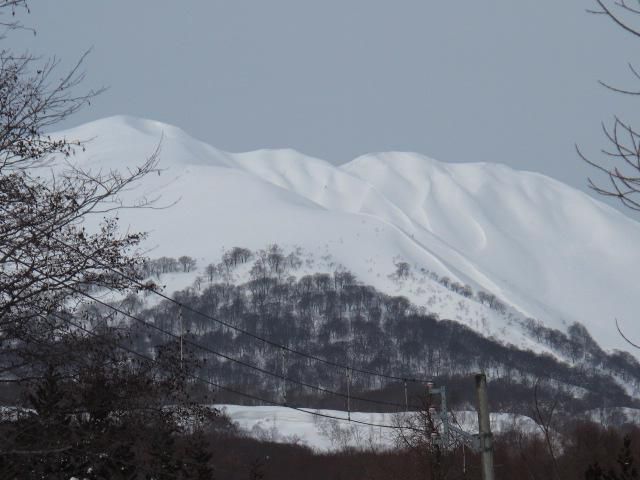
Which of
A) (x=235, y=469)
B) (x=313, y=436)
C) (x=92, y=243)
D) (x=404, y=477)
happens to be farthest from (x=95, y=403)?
(x=313, y=436)

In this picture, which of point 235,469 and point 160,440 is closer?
point 160,440

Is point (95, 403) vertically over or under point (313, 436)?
under

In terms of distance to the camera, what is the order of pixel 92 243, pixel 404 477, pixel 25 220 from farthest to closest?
pixel 404 477 → pixel 92 243 → pixel 25 220

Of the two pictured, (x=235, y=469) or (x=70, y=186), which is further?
(x=235, y=469)

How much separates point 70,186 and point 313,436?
7241 inches

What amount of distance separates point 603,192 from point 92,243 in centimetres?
850

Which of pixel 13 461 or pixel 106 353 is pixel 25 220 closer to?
pixel 106 353

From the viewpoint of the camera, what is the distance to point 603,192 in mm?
8898

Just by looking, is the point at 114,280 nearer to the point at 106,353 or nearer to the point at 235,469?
the point at 106,353

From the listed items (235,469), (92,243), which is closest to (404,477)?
(235,469)

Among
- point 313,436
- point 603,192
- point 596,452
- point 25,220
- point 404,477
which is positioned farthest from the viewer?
point 313,436

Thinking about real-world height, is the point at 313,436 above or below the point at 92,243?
above

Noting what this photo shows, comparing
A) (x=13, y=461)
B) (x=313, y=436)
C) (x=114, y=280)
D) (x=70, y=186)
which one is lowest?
(x=13, y=461)

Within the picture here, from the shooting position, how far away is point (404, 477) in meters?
70.5
